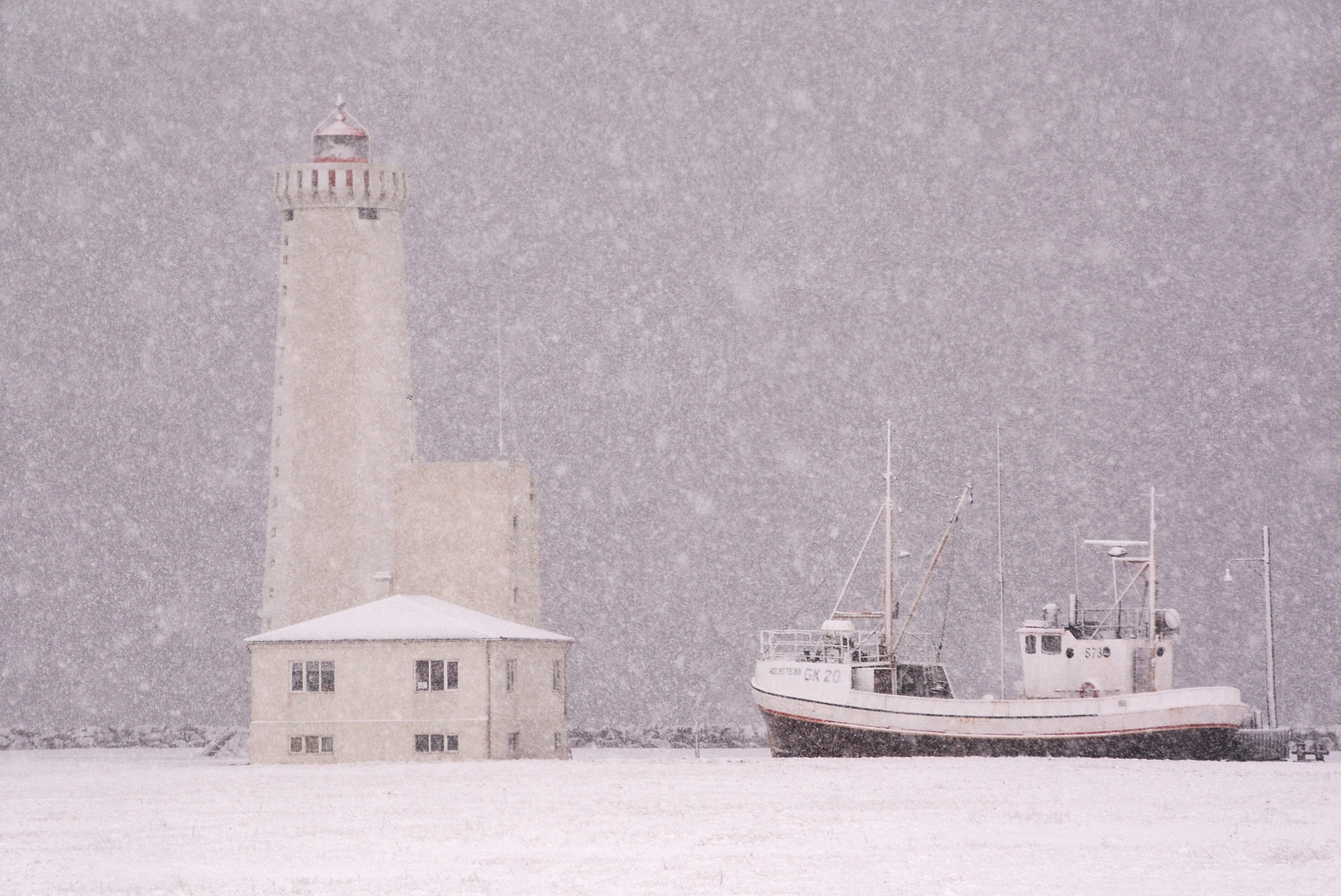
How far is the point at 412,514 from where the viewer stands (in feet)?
231

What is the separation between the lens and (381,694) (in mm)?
60125

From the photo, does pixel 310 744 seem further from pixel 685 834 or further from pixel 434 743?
pixel 685 834

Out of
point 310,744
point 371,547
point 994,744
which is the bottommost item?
point 994,744

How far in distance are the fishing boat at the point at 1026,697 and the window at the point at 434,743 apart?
12.1m

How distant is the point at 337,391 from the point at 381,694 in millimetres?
15752

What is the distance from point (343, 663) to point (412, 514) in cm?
1087

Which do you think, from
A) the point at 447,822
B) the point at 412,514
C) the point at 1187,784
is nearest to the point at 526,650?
the point at 412,514

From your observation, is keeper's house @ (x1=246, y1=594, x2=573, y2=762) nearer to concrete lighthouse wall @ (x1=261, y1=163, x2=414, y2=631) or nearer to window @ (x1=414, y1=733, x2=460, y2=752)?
Answer: window @ (x1=414, y1=733, x2=460, y2=752)

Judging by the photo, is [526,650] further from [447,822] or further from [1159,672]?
[447,822]

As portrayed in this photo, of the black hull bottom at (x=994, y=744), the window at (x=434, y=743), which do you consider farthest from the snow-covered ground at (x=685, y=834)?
the black hull bottom at (x=994, y=744)

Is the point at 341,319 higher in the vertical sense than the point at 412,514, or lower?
higher

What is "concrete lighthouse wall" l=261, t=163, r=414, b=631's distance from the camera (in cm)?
7150

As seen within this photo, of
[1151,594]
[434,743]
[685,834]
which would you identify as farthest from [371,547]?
[685,834]

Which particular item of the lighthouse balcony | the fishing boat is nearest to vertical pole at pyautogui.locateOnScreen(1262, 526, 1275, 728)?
the fishing boat
